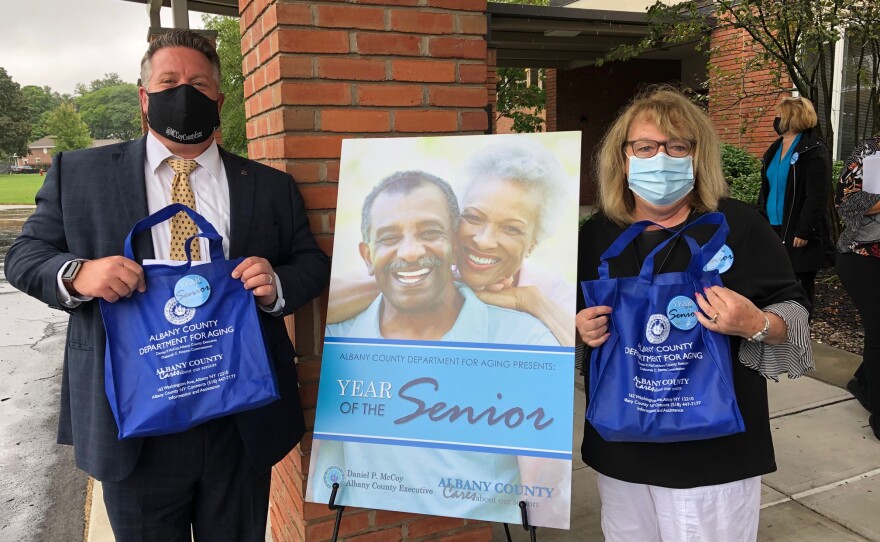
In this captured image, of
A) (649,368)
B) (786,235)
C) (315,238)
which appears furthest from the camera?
(786,235)

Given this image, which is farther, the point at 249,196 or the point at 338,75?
the point at 338,75

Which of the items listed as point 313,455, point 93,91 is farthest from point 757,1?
point 93,91

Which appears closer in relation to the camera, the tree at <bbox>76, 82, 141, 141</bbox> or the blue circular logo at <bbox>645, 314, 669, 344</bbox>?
the blue circular logo at <bbox>645, 314, 669, 344</bbox>

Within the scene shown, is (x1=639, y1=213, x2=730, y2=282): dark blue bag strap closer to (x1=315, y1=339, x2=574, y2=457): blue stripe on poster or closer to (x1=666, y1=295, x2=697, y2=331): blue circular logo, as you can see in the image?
(x1=666, y1=295, x2=697, y2=331): blue circular logo

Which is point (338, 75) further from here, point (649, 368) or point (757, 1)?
point (757, 1)

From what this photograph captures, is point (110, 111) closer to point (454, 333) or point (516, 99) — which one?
point (516, 99)

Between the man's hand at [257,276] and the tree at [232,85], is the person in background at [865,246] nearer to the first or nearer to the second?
the man's hand at [257,276]

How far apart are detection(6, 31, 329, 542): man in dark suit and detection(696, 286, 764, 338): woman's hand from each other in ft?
3.72

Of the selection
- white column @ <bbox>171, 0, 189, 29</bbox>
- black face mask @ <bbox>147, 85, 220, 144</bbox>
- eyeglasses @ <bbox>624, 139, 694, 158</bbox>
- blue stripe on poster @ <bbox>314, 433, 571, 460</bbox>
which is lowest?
blue stripe on poster @ <bbox>314, 433, 571, 460</bbox>

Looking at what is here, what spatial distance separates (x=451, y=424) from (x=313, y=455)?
443 mm

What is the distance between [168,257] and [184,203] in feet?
0.57

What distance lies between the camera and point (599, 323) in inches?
66.7

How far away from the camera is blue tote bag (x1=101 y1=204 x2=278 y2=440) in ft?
5.28

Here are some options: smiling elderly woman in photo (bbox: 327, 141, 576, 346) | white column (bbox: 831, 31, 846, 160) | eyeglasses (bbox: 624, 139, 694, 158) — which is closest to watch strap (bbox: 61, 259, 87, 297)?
smiling elderly woman in photo (bbox: 327, 141, 576, 346)
